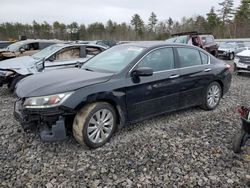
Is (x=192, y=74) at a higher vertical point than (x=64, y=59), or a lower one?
lower

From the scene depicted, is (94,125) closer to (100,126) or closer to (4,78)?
(100,126)

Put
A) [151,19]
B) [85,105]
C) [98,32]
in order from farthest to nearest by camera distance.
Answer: [151,19] < [98,32] < [85,105]

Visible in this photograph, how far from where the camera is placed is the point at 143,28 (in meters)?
60.2

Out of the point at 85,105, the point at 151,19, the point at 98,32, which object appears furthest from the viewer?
the point at 151,19

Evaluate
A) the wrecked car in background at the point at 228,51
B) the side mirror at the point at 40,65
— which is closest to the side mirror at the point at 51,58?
the side mirror at the point at 40,65

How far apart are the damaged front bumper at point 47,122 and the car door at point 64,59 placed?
3783 mm

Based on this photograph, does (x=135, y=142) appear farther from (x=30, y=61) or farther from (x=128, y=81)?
(x=30, y=61)

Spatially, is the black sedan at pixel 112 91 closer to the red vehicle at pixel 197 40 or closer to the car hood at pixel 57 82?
the car hood at pixel 57 82

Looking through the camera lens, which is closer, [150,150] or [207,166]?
[207,166]

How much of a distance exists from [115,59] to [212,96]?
2.44 meters

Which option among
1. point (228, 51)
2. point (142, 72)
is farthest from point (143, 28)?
point (142, 72)

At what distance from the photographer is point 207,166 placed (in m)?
3.34

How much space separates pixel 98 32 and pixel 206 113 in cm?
5165

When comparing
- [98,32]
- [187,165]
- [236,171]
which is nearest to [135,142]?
[187,165]
